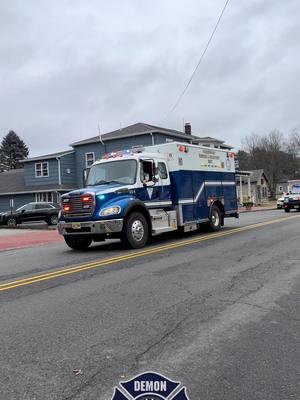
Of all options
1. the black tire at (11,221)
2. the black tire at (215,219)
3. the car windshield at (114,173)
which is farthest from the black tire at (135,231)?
the black tire at (11,221)

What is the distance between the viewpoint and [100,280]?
8422mm

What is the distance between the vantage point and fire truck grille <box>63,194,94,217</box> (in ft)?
41.6

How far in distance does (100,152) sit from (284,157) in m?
51.4

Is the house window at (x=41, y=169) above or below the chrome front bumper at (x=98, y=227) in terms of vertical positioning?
above

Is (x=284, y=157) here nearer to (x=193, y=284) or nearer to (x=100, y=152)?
(x=100, y=152)

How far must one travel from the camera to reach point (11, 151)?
99.0 m

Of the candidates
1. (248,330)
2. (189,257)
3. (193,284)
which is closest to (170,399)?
(248,330)

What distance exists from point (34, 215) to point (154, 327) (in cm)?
2507

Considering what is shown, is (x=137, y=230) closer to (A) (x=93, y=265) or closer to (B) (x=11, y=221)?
(A) (x=93, y=265)

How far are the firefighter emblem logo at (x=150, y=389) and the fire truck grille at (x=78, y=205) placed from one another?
10663mm

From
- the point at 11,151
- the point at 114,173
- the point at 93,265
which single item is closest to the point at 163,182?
the point at 114,173

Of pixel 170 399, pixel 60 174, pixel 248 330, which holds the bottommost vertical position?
pixel 248 330

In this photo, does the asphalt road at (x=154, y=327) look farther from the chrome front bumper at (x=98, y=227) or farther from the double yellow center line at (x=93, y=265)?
the chrome front bumper at (x=98, y=227)

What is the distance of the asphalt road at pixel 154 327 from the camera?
399 cm
